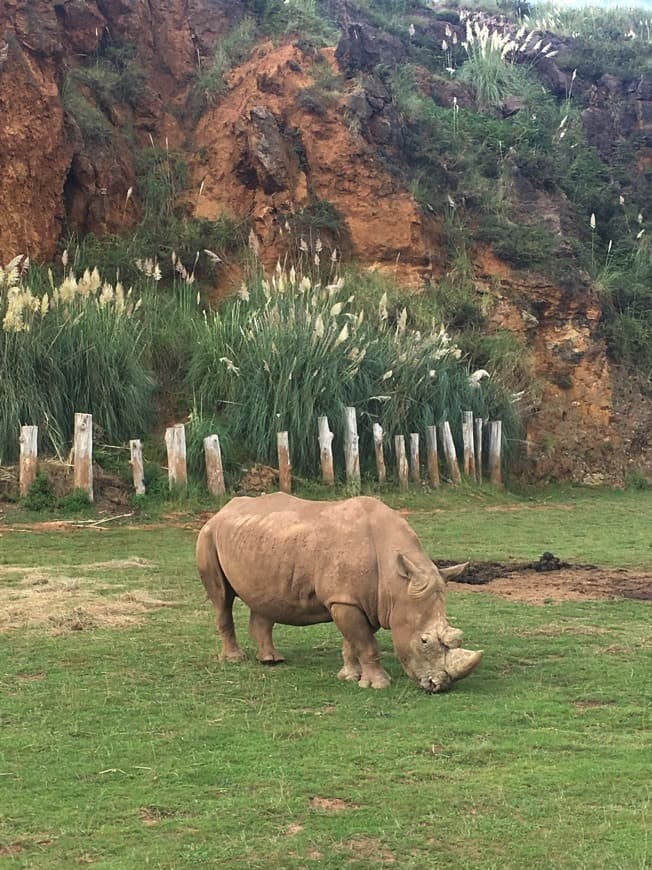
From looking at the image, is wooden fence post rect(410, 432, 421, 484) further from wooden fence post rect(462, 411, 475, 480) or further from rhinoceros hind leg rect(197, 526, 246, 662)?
rhinoceros hind leg rect(197, 526, 246, 662)

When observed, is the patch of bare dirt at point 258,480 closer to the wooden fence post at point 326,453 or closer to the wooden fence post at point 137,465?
the wooden fence post at point 326,453

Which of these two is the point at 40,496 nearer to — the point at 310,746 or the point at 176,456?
the point at 176,456

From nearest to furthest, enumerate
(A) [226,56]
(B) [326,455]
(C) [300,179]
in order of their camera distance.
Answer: (B) [326,455] → (C) [300,179] → (A) [226,56]

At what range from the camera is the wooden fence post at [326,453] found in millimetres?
18000

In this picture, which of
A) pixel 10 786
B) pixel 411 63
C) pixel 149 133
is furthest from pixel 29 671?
pixel 411 63

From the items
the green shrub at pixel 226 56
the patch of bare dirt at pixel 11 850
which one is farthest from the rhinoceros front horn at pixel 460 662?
the green shrub at pixel 226 56

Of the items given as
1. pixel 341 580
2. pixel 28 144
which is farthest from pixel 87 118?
pixel 341 580

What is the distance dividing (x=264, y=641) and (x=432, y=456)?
1265 cm

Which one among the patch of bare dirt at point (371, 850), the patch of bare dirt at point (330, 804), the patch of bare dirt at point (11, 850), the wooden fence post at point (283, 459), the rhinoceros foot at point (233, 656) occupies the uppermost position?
the wooden fence post at point (283, 459)

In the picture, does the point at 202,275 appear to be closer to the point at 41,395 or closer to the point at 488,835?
the point at 41,395

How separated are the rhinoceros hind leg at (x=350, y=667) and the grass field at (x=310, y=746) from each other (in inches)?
3.5

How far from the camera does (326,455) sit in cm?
1809

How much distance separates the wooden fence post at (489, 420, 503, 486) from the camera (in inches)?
867

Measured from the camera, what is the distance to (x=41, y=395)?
1648cm
